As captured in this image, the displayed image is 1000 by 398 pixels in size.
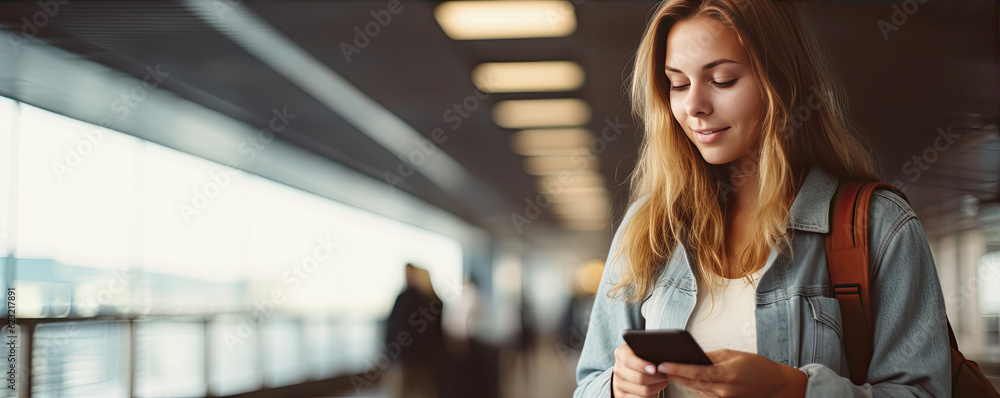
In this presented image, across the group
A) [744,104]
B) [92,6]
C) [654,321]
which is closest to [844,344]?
[654,321]

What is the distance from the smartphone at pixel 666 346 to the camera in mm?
955

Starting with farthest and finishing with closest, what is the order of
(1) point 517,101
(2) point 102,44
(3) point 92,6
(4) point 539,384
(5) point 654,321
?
Result: (4) point 539,384
(1) point 517,101
(2) point 102,44
(3) point 92,6
(5) point 654,321

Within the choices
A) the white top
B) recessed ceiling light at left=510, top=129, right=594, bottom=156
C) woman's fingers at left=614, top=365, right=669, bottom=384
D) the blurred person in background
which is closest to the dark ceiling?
recessed ceiling light at left=510, top=129, right=594, bottom=156

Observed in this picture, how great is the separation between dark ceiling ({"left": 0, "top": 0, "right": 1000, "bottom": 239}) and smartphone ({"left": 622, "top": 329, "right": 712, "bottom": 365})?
334cm

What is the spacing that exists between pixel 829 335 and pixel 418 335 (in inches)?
244

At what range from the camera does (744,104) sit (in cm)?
124

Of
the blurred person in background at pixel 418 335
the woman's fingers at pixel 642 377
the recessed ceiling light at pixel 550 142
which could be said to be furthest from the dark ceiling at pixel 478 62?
the woman's fingers at pixel 642 377

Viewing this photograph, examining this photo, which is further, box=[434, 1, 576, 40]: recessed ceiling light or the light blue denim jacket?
box=[434, 1, 576, 40]: recessed ceiling light

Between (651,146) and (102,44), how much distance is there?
Result: 603 cm

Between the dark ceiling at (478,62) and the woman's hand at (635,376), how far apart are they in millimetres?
3247

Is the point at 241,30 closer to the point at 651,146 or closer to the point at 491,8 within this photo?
the point at 491,8

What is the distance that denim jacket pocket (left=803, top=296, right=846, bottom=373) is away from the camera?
1141 millimetres

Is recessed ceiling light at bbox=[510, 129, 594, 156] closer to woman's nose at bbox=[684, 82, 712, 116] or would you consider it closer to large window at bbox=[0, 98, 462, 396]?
large window at bbox=[0, 98, 462, 396]

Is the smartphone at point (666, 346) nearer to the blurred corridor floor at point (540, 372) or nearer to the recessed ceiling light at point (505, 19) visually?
the recessed ceiling light at point (505, 19)
